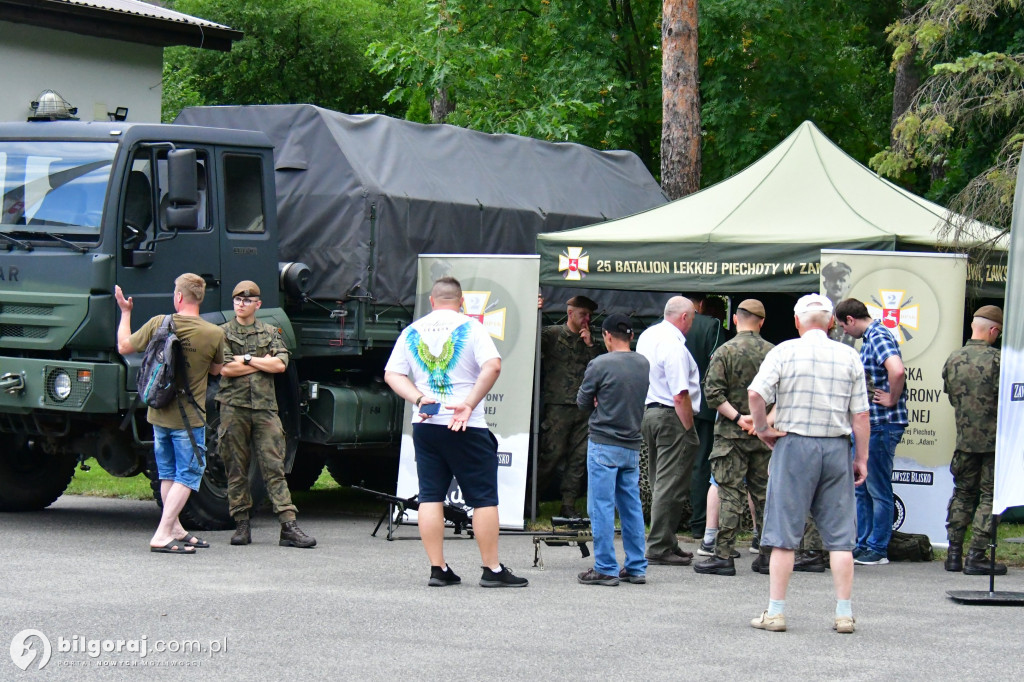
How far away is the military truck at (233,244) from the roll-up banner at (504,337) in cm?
36

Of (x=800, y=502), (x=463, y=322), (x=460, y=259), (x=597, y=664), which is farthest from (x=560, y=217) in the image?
(x=597, y=664)

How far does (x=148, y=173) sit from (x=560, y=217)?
446 centimetres

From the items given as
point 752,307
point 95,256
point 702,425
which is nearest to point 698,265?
point 702,425

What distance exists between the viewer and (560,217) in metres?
13.5

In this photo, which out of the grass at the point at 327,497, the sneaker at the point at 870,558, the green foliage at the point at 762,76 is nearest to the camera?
the sneaker at the point at 870,558

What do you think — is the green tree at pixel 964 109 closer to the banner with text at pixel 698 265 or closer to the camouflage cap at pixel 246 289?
the banner with text at pixel 698 265

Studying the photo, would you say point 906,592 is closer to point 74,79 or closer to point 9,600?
point 9,600

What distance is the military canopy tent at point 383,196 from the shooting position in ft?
37.8

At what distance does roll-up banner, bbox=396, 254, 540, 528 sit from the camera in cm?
1145

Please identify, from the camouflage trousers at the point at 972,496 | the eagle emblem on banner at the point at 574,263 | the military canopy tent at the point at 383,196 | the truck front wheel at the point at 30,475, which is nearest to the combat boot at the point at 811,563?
the camouflage trousers at the point at 972,496

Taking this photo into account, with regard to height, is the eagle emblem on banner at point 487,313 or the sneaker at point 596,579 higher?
the eagle emblem on banner at point 487,313

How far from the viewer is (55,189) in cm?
1034

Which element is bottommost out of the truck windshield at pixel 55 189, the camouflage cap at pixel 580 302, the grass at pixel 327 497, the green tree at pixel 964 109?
the grass at pixel 327 497

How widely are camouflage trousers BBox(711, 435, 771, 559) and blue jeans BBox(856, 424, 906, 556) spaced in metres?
1.07
